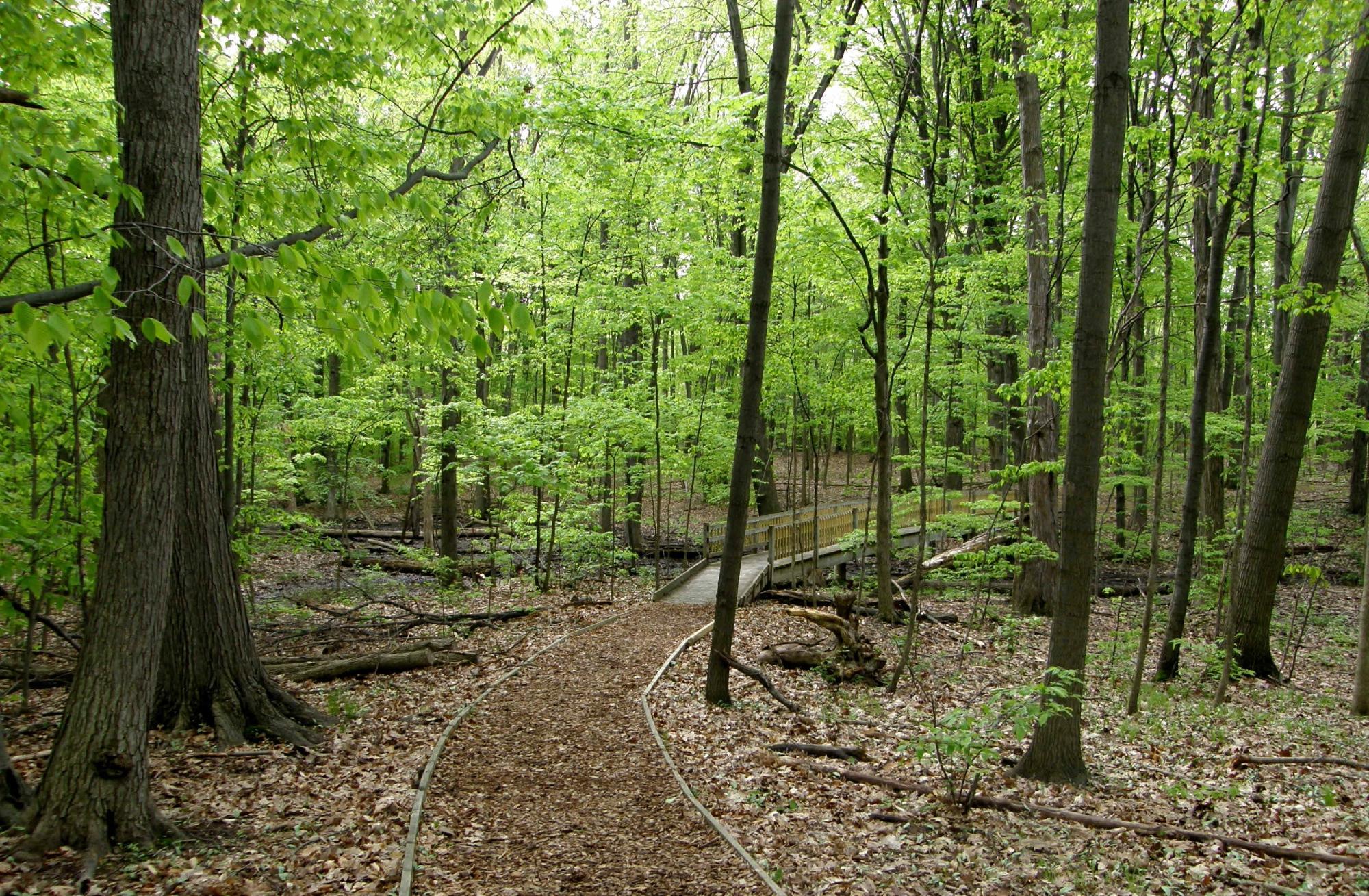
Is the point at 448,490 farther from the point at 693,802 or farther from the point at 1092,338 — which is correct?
the point at 1092,338

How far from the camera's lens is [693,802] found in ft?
17.8

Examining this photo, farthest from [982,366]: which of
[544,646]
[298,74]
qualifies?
[298,74]

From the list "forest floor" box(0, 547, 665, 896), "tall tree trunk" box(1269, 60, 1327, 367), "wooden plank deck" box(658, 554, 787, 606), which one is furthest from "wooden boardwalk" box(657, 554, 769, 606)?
"tall tree trunk" box(1269, 60, 1327, 367)

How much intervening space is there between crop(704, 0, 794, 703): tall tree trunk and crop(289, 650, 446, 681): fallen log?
3467 millimetres

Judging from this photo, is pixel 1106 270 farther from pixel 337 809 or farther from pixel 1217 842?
pixel 337 809

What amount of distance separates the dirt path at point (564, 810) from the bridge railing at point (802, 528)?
837 centimetres

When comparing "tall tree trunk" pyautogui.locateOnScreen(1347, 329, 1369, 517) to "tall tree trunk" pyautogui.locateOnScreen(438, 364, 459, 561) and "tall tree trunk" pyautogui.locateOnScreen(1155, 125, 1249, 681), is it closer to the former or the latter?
"tall tree trunk" pyautogui.locateOnScreen(1155, 125, 1249, 681)

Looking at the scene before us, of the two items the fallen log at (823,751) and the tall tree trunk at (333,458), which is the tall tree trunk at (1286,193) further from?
the tall tree trunk at (333,458)

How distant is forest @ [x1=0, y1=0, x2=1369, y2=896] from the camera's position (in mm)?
4230

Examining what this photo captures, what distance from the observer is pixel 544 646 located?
10297 mm

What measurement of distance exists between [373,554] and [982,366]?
49.0 ft

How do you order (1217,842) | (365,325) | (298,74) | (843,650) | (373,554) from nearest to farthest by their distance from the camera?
(365,325) < (1217,842) < (298,74) < (843,650) < (373,554)

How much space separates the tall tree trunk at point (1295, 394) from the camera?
8.41 m

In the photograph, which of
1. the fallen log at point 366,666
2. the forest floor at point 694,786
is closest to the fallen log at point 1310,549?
the forest floor at point 694,786
